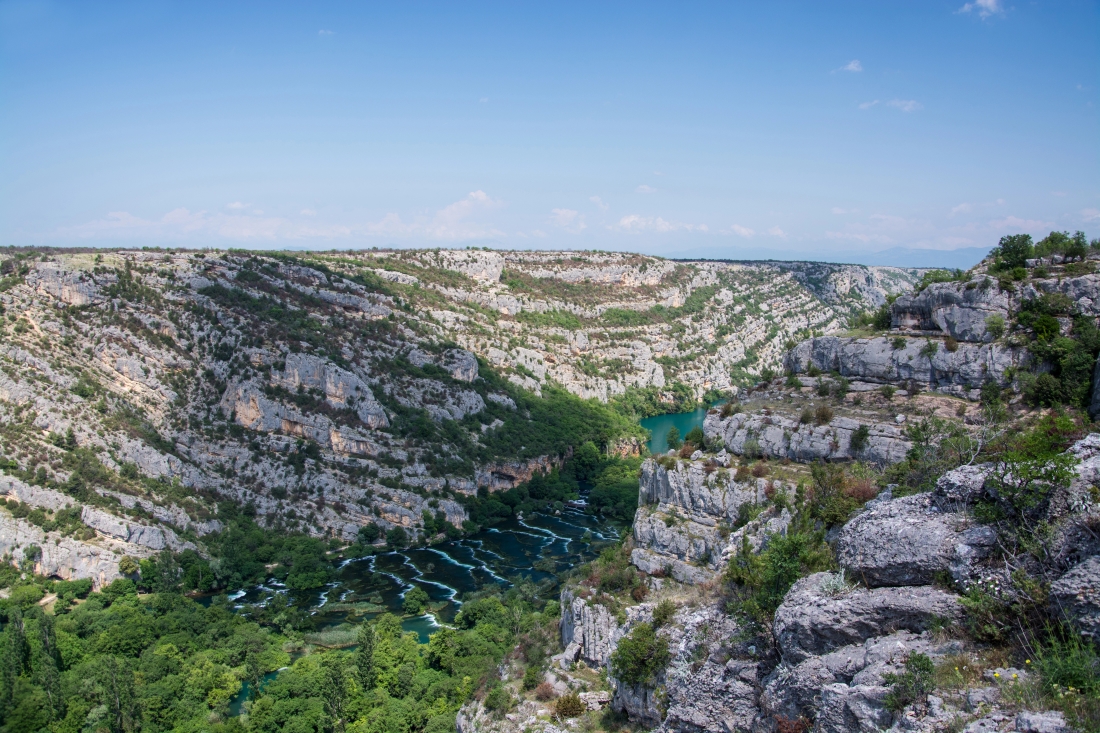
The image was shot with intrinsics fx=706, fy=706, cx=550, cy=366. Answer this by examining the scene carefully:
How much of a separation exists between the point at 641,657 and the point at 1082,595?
12.0m

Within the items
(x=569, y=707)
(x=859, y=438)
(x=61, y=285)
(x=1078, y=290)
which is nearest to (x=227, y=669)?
(x=569, y=707)

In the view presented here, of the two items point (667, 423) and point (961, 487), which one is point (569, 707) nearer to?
point (961, 487)

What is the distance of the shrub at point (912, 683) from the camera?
832 centimetres

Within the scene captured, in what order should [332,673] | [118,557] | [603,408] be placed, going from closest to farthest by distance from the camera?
[332,673] → [118,557] → [603,408]

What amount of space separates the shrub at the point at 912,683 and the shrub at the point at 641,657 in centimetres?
974

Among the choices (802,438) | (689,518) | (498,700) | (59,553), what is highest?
(802,438)

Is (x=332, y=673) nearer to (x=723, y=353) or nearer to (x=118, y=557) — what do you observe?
(x=118, y=557)

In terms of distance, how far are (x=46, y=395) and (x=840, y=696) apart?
70.8 metres

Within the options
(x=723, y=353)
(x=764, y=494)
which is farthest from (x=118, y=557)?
(x=723, y=353)

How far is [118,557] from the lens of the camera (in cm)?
5303

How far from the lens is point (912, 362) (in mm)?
30109

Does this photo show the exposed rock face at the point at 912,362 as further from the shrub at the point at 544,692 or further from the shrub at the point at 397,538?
the shrub at the point at 397,538

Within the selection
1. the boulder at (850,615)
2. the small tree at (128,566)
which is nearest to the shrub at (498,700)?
the boulder at (850,615)

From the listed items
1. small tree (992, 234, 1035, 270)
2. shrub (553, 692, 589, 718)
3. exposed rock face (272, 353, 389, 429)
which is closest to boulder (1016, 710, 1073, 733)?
shrub (553, 692, 589, 718)
